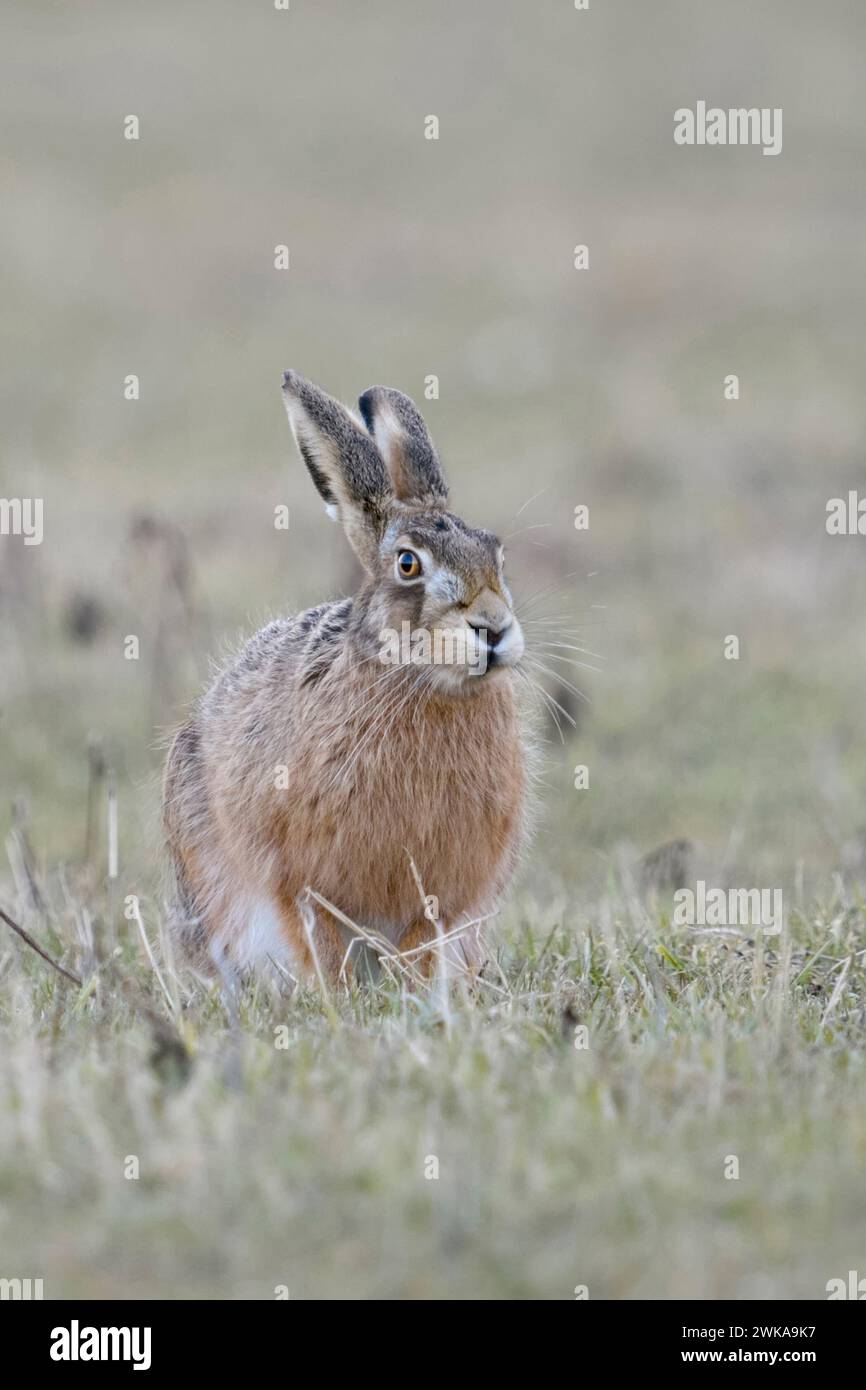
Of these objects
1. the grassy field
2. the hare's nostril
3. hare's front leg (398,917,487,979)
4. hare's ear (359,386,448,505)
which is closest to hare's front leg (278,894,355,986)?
hare's front leg (398,917,487,979)

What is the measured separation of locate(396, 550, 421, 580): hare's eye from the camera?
5910mm

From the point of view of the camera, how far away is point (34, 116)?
3706 centimetres

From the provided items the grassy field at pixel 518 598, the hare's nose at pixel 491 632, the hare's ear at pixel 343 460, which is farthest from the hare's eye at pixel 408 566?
the grassy field at pixel 518 598

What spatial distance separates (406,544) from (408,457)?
47 centimetres

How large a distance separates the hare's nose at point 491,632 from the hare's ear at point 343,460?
2.32ft

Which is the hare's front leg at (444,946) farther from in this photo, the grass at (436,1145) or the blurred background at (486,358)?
the blurred background at (486,358)

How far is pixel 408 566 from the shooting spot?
5.93 m

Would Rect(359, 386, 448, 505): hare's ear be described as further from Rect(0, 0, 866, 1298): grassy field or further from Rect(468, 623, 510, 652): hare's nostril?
Rect(0, 0, 866, 1298): grassy field

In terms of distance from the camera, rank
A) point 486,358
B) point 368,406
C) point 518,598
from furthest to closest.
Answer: point 486,358 → point 518,598 → point 368,406

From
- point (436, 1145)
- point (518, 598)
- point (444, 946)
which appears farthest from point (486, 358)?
point (436, 1145)

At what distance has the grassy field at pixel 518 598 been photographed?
3.82 meters

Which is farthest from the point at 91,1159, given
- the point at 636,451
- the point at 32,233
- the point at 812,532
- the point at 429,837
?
the point at 32,233

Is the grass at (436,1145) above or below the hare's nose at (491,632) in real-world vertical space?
below

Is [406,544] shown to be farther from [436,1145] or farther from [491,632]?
[436,1145]
